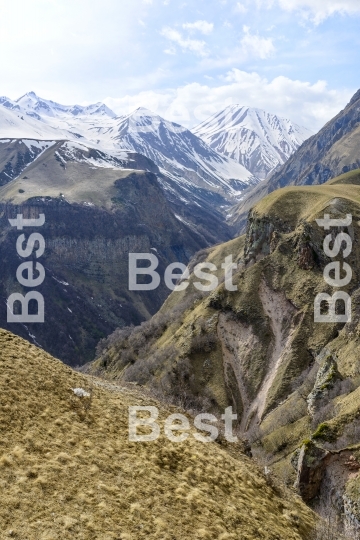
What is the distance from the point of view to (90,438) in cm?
2125

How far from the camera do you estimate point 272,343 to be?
268 ft

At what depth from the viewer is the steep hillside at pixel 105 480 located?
15883 millimetres

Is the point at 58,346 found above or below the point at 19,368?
below

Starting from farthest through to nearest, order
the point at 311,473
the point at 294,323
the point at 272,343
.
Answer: the point at 272,343 → the point at 294,323 → the point at 311,473

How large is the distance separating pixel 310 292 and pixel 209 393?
93.0ft

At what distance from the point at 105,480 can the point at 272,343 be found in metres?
67.0

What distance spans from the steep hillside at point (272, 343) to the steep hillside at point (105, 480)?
22.0 meters

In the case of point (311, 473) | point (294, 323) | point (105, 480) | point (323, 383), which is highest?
point (294, 323)

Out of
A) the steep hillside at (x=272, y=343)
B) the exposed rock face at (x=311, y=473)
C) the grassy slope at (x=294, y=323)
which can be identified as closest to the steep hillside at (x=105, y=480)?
the exposed rock face at (x=311, y=473)

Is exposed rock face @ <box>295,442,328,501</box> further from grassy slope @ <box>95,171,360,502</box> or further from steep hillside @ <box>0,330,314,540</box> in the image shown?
grassy slope @ <box>95,171,360,502</box>

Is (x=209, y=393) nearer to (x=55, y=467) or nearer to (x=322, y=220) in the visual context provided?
(x=322, y=220)

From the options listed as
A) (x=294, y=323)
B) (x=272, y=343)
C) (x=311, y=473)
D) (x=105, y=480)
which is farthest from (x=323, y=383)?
(x=105, y=480)

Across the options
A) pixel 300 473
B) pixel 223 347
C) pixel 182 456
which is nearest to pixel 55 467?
pixel 182 456

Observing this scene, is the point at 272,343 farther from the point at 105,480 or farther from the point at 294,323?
the point at 105,480
